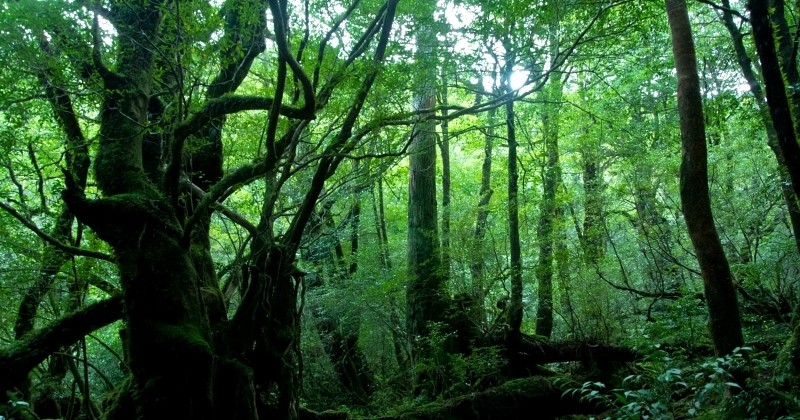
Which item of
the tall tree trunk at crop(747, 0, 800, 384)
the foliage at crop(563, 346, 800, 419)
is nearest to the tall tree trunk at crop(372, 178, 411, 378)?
the foliage at crop(563, 346, 800, 419)

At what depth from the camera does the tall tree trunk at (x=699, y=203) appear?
211 inches

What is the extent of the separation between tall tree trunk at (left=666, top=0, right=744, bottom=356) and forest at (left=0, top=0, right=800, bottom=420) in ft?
0.07

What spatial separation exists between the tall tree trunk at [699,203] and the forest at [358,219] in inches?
0.9

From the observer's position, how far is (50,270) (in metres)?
6.68

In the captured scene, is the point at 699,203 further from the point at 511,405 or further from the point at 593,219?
the point at 593,219

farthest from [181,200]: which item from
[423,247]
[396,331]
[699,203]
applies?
[699,203]

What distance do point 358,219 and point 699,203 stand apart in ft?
25.2

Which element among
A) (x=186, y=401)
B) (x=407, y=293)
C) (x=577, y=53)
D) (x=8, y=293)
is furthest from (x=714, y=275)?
(x=8, y=293)

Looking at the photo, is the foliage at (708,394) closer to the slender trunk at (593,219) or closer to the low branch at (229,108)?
the low branch at (229,108)

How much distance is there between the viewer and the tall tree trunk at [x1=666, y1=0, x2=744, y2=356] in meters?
5.35

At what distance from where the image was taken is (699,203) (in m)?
5.70

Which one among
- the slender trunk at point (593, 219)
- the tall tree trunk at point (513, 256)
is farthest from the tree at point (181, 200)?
the slender trunk at point (593, 219)

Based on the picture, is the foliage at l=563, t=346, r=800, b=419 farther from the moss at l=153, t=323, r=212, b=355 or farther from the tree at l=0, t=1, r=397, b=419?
the tree at l=0, t=1, r=397, b=419

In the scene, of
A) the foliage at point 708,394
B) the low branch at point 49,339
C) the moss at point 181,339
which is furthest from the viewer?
the low branch at point 49,339
